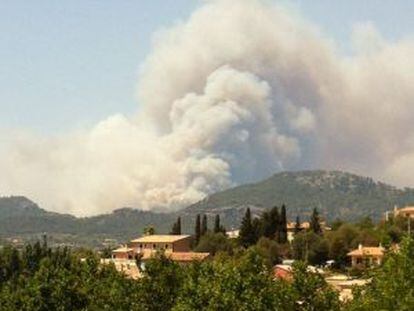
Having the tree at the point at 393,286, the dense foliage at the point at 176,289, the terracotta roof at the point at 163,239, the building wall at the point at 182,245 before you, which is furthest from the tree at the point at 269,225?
the tree at the point at 393,286

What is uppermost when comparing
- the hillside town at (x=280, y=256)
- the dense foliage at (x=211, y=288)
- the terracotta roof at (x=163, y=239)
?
the terracotta roof at (x=163, y=239)

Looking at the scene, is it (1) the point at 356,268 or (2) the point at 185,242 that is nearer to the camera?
(1) the point at 356,268

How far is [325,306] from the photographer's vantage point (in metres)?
43.7

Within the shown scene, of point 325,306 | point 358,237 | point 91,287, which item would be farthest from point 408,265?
point 358,237

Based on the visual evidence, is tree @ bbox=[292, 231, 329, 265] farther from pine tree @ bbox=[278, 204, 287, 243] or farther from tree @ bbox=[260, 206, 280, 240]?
tree @ bbox=[260, 206, 280, 240]

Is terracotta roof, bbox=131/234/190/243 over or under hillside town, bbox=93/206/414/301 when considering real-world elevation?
over

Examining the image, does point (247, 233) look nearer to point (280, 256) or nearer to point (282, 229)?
point (282, 229)

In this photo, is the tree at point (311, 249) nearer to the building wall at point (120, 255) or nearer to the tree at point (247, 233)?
the tree at point (247, 233)

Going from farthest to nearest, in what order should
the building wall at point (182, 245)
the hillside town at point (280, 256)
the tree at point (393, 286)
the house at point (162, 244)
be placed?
the building wall at point (182, 245)
the house at point (162, 244)
the hillside town at point (280, 256)
the tree at point (393, 286)

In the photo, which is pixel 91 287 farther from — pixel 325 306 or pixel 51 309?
pixel 325 306

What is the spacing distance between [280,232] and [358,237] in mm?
14083

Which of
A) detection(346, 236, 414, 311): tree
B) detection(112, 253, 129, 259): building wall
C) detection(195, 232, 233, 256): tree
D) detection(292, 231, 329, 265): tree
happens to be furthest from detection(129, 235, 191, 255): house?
detection(346, 236, 414, 311): tree

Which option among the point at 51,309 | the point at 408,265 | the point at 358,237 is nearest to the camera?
the point at 408,265

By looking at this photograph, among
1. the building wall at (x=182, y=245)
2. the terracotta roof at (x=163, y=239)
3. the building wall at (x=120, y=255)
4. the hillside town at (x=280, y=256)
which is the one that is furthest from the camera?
the building wall at (x=120, y=255)
